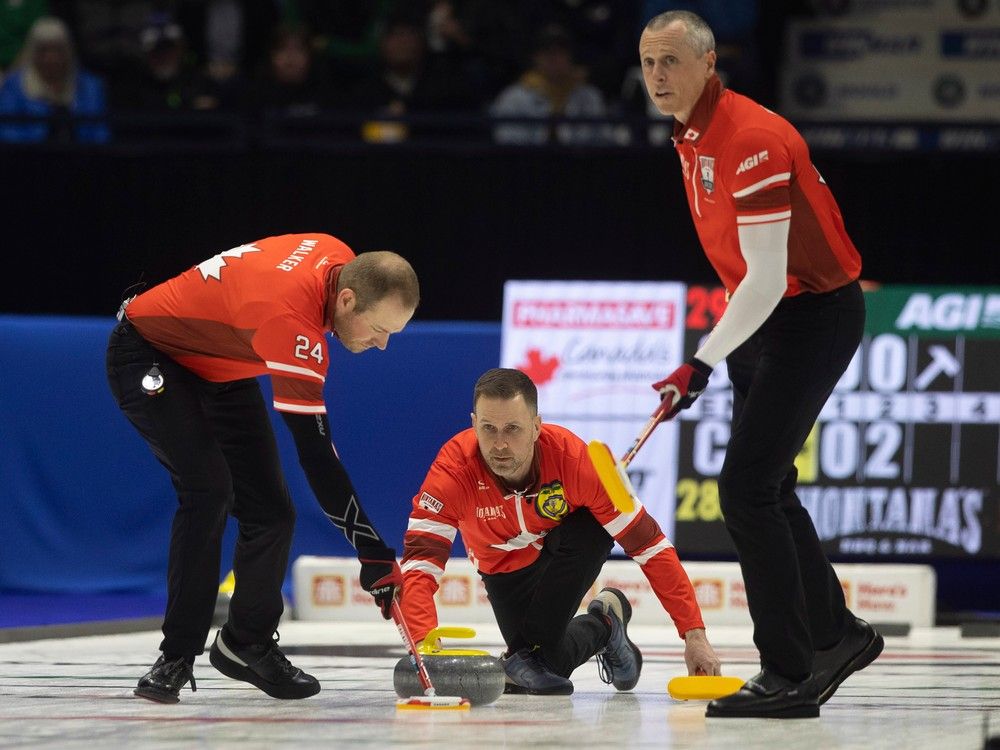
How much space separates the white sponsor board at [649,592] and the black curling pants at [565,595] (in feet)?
7.07

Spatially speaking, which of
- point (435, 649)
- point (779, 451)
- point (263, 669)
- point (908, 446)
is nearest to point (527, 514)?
point (435, 649)

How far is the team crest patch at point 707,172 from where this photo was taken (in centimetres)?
413

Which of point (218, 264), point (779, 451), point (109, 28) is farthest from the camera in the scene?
point (109, 28)

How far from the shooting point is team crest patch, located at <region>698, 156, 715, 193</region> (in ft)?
13.5

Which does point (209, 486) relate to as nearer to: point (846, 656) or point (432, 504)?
point (432, 504)

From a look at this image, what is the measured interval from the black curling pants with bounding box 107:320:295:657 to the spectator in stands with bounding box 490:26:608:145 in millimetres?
4750

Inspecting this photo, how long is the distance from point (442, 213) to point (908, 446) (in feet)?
8.91

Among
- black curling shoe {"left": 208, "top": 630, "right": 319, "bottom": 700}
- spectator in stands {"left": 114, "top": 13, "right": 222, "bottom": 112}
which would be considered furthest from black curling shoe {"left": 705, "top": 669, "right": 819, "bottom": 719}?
spectator in stands {"left": 114, "top": 13, "right": 222, "bottom": 112}

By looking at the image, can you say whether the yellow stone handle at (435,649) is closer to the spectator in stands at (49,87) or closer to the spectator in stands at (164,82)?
the spectator in stands at (49,87)

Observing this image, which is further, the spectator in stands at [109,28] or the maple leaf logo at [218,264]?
the spectator in stands at [109,28]

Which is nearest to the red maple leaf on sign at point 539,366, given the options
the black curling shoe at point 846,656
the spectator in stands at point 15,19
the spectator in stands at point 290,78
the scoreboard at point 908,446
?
the scoreboard at point 908,446

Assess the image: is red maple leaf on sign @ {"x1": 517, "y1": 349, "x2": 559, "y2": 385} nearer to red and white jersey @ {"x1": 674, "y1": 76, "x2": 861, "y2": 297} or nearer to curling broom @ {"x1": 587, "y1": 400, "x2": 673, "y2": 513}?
red and white jersey @ {"x1": 674, "y1": 76, "x2": 861, "y2": 297}

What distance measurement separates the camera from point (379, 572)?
4.22m

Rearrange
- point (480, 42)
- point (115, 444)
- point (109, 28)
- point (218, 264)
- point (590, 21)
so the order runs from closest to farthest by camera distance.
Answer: point (218, 264)
point (115, 444)
point (480, 42)
point (590, 21)
point (109, 28)
